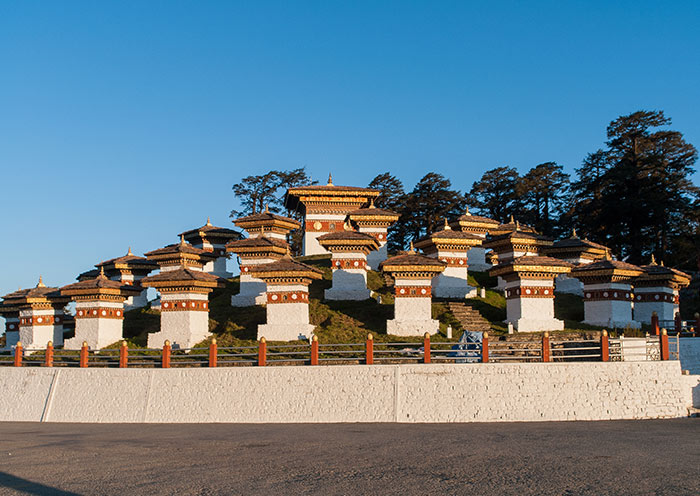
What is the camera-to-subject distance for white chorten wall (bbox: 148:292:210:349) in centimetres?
3244

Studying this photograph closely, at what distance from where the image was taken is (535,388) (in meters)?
22.0

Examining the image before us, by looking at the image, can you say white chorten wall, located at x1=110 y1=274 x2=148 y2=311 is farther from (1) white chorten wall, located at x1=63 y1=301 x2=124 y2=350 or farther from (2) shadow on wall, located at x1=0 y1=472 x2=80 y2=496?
(2) shadow on wall, located at x1=0 y1=472 x2=80 y2=496

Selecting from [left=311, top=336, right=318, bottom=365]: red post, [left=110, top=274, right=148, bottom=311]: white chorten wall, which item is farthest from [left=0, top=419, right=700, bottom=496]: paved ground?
[left=110, top=274, right=148, bottom=311]: white chorten wall

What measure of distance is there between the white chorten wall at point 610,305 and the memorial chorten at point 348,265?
40.3 feet

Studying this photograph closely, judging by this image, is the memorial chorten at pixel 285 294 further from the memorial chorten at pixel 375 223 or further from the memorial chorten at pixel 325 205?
the memorial chorten at pixel 325 205

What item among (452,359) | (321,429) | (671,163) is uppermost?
(671,163)

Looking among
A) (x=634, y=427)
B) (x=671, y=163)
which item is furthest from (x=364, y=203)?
(x=634, y=427)

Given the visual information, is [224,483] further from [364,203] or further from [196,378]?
[364,203]

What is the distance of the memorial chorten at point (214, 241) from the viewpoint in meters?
48.4

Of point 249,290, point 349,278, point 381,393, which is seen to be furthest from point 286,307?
point 381,393

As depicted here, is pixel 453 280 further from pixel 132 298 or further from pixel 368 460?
pixel 368 460

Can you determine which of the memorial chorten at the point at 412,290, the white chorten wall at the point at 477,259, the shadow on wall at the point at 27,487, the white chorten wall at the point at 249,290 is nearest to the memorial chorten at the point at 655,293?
the white chorten wall at the point at 477,259

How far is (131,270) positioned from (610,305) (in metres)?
30.7

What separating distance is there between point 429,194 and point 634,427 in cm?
4842
